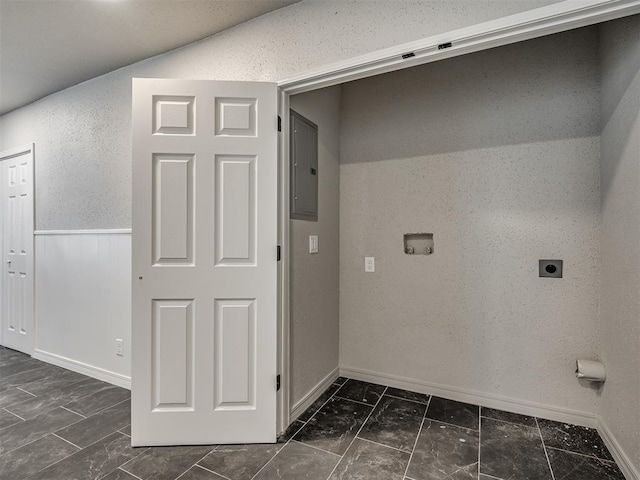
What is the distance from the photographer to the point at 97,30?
212 centimetres

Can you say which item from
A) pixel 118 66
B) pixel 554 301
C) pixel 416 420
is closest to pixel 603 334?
pixel 554 301

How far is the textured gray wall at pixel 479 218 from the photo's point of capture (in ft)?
6.59

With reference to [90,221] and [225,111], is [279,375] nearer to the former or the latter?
[225,111]

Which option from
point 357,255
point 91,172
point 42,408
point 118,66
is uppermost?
point 118,66

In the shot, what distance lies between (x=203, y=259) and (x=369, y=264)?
4.37ft

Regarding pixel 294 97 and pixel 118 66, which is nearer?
pixel 294 97

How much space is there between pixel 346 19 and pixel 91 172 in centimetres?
242

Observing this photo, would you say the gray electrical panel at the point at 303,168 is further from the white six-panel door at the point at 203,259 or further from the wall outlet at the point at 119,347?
the wall outlet at the point at 119,347

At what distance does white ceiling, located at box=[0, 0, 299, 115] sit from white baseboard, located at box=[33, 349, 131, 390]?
2447 millimetres

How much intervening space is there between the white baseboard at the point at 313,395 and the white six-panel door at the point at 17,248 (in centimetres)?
291

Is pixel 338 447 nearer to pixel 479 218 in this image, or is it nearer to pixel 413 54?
pixel 479 218

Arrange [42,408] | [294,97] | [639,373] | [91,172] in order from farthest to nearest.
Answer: [91,172] < [42,408] < [294,97] < [639,373]

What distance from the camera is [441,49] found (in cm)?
149

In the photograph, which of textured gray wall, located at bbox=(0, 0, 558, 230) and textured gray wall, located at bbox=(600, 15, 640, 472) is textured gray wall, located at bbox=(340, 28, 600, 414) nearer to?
textured gray wall, located at bbox=(600, 15, 640, 472)
